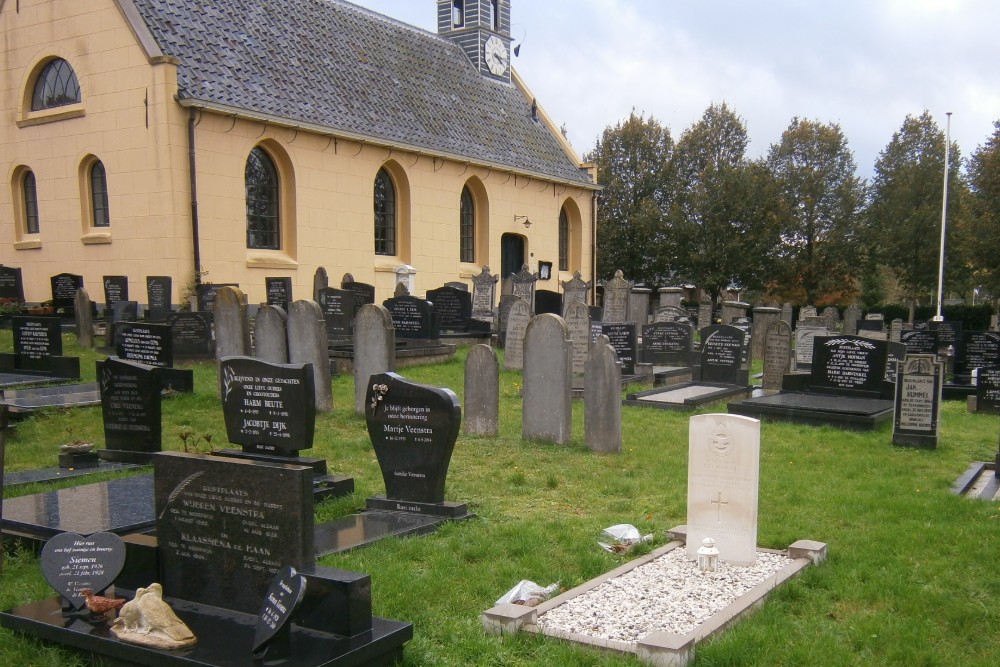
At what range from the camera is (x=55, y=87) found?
2266 centimetres

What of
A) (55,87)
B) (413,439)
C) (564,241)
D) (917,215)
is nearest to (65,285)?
(55,87)

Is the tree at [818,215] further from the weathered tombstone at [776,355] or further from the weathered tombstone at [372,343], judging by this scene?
the weathered tombstone at [372,343]

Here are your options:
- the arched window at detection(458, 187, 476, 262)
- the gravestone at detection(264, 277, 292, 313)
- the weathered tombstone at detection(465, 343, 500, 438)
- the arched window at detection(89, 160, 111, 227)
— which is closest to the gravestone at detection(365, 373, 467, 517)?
the weathered tombstone at detection(465, 343, 500, 438)

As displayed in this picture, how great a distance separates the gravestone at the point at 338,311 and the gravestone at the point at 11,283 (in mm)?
9431

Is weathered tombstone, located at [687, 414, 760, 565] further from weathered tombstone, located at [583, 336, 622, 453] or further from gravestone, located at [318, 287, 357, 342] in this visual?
gravestone, located at [318, 287, 357, 342]

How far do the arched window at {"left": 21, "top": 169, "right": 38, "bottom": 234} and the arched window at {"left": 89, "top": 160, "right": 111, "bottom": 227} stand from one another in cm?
239

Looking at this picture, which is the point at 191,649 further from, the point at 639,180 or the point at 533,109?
the point at 639,180

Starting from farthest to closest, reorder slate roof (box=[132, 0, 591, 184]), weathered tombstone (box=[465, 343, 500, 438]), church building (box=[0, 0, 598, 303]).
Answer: slate roof (box=[132, 0, 591, 184])
church building (box=[0, 0, 598, 303])
weathered tombstone (box=[465, 343, 500, 438])

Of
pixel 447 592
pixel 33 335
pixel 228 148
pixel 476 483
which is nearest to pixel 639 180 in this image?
pixel 228 148

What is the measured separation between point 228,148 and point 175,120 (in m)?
1.51

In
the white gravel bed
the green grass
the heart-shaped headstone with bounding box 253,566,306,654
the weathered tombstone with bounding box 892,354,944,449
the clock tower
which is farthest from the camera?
the clock tower

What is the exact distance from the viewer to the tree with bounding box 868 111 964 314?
120 feet

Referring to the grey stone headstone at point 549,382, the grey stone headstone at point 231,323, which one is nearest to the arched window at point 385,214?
the grey stone headstone at point 231,323

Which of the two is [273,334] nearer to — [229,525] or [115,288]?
[229,525]
